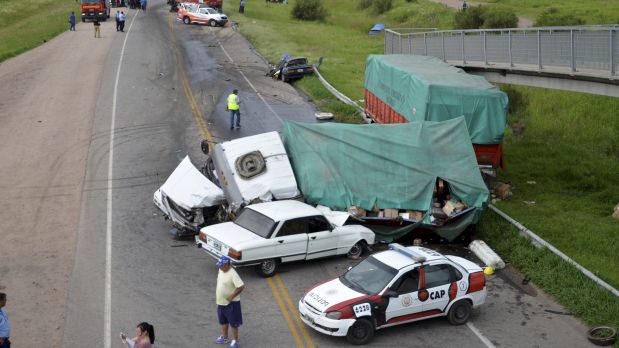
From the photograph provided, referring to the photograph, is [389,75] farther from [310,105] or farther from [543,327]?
[543,327]

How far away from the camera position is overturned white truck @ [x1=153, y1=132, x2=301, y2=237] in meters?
18.2

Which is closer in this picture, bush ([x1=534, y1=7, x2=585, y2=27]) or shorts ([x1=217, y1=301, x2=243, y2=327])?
shorts ([x1=217, y1=301, x2=243, y2=327])

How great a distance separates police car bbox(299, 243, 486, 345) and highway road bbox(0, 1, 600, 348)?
41 cm

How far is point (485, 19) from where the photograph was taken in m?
56.9

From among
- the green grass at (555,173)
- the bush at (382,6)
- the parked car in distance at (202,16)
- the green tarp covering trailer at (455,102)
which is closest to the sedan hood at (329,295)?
the green grass at (555,173)

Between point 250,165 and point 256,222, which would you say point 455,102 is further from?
point 256,222

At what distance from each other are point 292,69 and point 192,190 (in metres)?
21.5

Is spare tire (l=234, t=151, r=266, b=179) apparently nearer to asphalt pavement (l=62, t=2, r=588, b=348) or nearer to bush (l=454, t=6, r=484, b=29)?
asphalt pavement (l=62, t=2, r=588, b=348)

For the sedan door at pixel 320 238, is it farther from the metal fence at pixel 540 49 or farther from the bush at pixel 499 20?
the bush at pixel 499 20

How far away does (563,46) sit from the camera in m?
22.0

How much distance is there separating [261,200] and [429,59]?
12.9 m

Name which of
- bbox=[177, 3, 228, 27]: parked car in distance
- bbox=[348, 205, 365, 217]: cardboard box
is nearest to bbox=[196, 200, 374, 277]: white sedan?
bbox=[348, 205, 365, 217]: cardboard box

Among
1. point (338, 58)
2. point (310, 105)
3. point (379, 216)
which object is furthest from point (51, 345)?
point (338, 58)

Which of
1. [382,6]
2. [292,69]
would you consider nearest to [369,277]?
[292,69]
